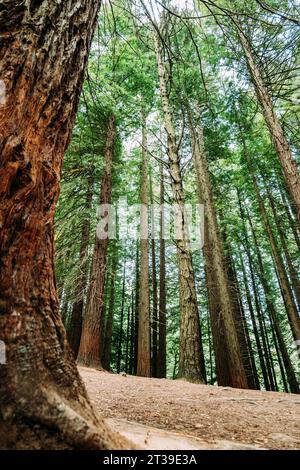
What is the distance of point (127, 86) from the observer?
32.2ft

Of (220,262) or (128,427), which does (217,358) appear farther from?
(128,427)

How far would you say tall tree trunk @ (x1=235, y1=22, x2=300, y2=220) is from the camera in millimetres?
7137

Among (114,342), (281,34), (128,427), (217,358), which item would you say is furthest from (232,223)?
(114,342)

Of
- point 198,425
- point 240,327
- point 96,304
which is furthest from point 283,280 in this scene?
point 198,425

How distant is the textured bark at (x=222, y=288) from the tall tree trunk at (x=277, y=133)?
85.9 inches

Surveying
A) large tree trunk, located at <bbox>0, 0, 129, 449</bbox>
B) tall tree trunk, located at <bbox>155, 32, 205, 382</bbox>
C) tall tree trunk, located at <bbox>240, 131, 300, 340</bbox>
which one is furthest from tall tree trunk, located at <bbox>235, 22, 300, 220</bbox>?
large tree trunk, located at <bbox>0, 0, 129, 449</bbox>

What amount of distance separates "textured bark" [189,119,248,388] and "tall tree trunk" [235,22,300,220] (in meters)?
2.18

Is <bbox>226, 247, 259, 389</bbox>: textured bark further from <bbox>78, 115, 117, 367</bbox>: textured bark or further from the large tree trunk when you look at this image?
the large tree trunk

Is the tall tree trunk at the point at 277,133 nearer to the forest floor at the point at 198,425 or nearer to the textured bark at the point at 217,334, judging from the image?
the textured bark at the point at 217,334

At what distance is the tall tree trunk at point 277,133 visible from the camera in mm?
7137

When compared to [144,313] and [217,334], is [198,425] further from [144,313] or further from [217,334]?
[144,313]

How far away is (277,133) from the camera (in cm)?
755

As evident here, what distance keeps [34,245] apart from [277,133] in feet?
26.5

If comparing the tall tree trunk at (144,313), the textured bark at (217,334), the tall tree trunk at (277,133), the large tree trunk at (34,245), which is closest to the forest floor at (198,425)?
the large tree trunk at (34,245)
